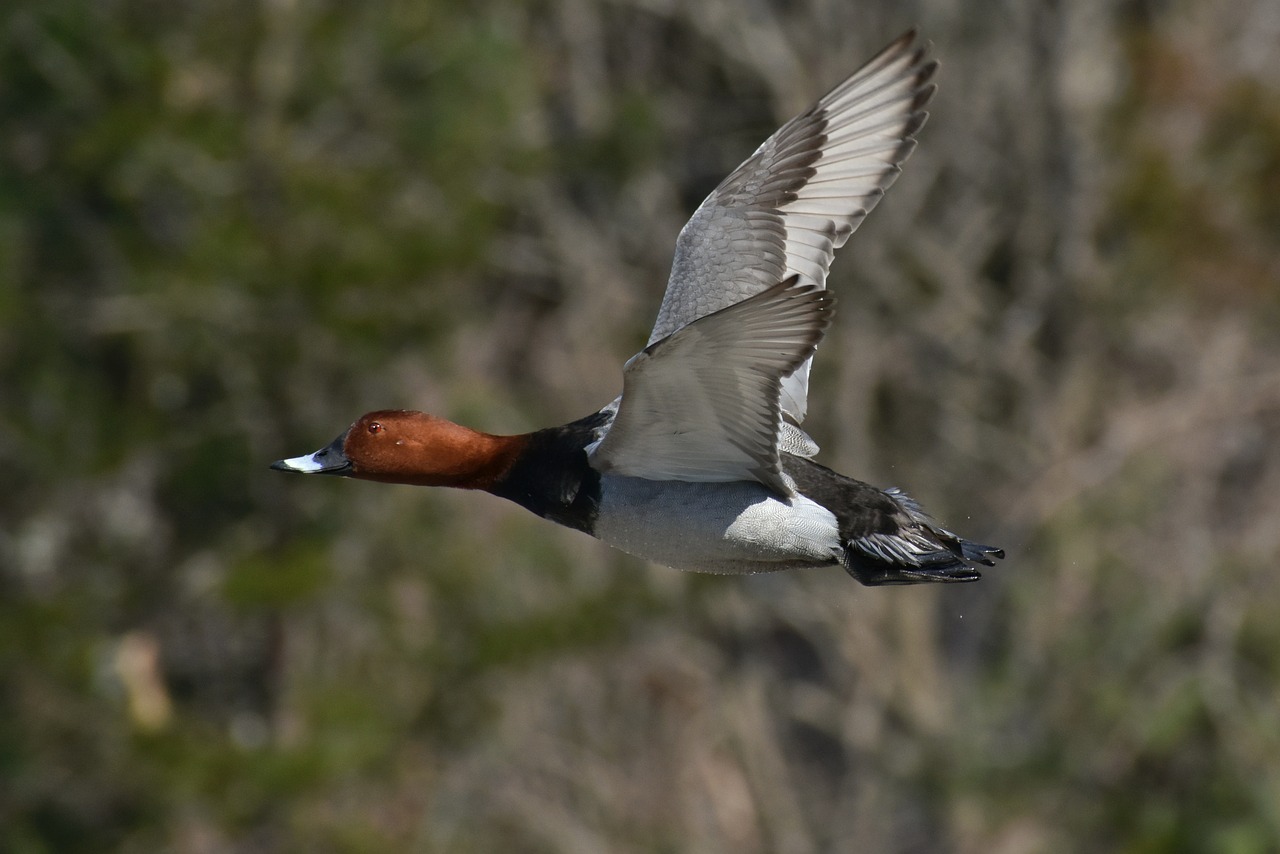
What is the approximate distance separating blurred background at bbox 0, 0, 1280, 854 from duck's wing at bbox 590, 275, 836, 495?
282 inches

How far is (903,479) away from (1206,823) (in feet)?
12.8

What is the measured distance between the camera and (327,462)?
5.25 m

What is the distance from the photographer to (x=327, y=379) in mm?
12867

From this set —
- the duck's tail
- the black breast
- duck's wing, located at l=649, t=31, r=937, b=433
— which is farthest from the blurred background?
the black breast

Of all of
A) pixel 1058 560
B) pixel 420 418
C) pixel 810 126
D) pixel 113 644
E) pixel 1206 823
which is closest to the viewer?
pixel 420 418

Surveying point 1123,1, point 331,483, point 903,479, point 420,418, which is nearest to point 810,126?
point 420,418

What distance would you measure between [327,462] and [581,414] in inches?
347

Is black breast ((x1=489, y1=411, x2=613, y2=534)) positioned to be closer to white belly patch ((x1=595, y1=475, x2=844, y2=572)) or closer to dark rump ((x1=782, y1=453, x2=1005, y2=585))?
white belly patch ((x1=595, y1=475, x2=844, y2=572))

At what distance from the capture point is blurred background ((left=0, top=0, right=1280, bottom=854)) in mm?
12133

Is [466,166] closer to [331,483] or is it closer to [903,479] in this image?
[331,483]

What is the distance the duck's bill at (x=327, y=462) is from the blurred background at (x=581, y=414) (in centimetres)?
663

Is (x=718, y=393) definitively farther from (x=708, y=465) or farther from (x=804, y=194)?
(x=804, y=194)

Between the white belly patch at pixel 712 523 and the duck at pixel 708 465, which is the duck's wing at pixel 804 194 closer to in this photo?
the duck at pixel 708 465

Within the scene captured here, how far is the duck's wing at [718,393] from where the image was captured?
4441 millimetres
